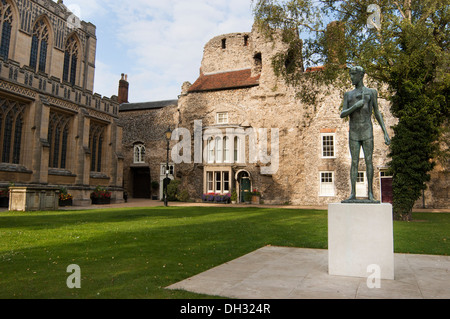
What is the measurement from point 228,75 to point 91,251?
27.7 metres

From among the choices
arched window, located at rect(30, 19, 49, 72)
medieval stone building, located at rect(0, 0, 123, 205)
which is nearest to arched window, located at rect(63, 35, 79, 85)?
medieval stone building, located at rect(0, 0, 123, 205)

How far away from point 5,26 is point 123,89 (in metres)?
17.9

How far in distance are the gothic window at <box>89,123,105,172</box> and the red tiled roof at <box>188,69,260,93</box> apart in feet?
31.1

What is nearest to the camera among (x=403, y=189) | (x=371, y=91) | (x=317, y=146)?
(x=371, y=91)

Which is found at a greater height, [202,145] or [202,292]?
[202,145]

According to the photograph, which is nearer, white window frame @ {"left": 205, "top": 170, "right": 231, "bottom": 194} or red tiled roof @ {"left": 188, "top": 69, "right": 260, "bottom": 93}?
white window frame @ {"left": 205, "top": 170, "right": 231, "bottom": 194}

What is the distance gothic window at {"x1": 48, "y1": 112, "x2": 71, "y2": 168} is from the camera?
2273 centimetres

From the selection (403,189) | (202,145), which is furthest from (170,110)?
(403,189)

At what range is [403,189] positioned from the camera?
50.9 feet

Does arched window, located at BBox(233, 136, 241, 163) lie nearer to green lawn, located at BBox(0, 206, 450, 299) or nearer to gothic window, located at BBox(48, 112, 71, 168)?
gothic window, located at BBox(48, 112, 71, 168)

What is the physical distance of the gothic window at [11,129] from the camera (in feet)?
63.8

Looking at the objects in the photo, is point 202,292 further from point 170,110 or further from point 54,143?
point 170,110

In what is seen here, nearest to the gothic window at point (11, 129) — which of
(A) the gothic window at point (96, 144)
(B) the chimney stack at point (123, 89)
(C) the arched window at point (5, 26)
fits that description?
(C) the arched window at point (5, 26)

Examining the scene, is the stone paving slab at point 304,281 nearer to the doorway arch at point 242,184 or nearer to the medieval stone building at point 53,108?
the medieval stone building at point 53,108
